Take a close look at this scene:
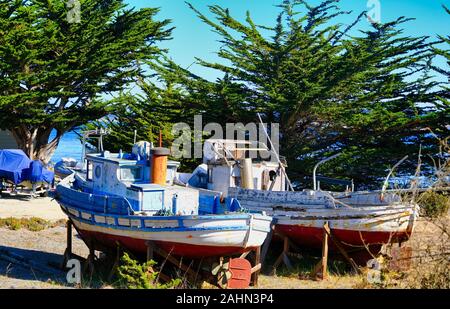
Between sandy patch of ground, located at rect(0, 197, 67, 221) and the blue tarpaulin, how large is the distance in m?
0.91

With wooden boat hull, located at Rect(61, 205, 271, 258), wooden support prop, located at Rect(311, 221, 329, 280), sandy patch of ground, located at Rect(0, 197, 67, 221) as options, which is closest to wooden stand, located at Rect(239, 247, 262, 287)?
wooden boat hull, located at Rect(61, 205, 271, 258)

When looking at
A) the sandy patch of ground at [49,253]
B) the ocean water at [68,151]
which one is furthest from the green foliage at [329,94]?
the ocean water at [68,151]

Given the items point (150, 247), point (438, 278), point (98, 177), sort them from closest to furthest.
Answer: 1. point (438, 278)
2. point (150, 247)
3. point (98, 177)

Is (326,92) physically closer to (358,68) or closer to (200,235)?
(358,68)

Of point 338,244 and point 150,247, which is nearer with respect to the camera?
point 150,247

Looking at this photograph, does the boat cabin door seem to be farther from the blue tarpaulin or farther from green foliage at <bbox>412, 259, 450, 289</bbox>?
the blue tarpaulin

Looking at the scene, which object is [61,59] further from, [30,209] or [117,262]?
[117,262]

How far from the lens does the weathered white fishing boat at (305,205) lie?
15617mm

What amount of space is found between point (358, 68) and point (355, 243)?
11682 millimetres

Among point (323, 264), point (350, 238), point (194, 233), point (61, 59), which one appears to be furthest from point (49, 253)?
point (61, 59)

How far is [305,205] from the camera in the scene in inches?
653

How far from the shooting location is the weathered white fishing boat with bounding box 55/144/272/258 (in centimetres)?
1350

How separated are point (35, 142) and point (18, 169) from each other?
280 inches

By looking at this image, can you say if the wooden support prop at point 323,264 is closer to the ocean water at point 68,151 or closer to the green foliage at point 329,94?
the green foliage at point 329,94
